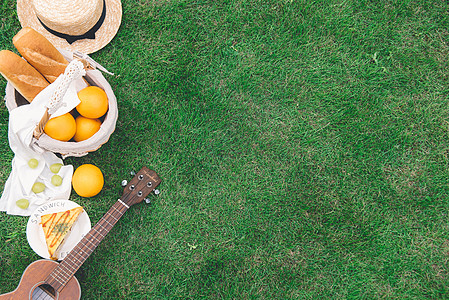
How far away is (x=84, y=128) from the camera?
2.46 meters

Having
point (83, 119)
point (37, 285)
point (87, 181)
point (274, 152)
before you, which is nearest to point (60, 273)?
point (37, 285)

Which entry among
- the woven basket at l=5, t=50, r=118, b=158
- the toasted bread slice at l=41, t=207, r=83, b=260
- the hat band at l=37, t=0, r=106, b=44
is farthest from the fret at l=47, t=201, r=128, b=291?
the hat band at l=37, t=0, r=106, b=44

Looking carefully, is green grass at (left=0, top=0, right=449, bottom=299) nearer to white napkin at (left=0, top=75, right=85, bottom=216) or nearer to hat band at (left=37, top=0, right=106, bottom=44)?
white napkin at (left=0, top=75, right=85, bottom=216)

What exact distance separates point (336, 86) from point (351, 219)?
50.1 inches

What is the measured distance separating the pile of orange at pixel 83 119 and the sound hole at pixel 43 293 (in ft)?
3.94

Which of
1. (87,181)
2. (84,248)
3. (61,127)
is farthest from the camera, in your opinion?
(87,181)

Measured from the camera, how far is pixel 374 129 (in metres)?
3.10

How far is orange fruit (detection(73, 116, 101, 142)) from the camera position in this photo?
2.46 meters

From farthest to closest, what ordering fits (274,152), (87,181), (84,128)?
(274,152)
(87,181)
(84,128)

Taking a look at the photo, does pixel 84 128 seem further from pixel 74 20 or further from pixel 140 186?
pixel 74 20

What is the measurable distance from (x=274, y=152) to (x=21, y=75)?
211 cm

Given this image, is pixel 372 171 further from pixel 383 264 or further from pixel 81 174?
pixel 81 174

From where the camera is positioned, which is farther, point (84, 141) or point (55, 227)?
point (55, 227)

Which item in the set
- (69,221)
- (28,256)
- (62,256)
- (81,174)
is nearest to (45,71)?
(81,174)
